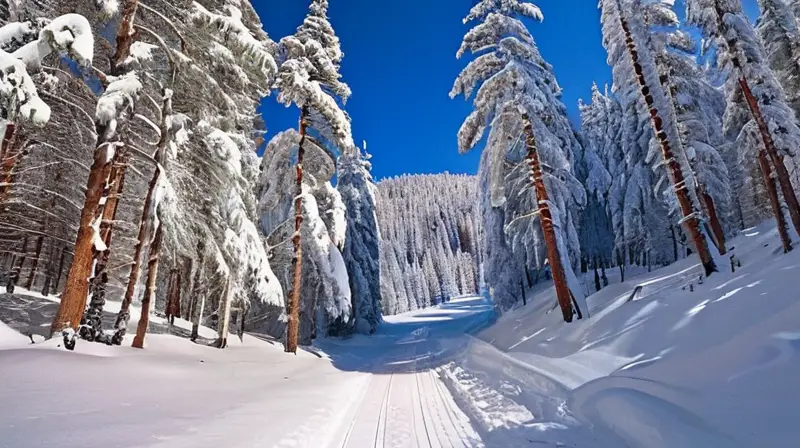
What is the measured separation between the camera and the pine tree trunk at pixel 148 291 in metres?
9.41

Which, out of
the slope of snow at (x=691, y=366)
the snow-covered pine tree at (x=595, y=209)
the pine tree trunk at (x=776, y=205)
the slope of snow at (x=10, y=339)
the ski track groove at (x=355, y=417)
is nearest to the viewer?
the slope of snow at (x=691, y=366)

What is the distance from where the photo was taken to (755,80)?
47.8ft

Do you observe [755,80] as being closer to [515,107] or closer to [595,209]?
[515,107]

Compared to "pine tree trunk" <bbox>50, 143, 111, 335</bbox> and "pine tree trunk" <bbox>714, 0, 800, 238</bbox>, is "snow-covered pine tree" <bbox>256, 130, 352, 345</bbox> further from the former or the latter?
"pine tree trunk" <bbox>714, 0, 800, 238</bbox>

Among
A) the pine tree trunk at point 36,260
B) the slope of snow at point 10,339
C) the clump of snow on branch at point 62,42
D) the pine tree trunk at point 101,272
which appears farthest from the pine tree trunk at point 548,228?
the pine tree trunk at point 36,260

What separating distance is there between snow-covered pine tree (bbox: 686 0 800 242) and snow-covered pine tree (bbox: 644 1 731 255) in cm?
111

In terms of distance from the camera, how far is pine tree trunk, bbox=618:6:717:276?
12.0m

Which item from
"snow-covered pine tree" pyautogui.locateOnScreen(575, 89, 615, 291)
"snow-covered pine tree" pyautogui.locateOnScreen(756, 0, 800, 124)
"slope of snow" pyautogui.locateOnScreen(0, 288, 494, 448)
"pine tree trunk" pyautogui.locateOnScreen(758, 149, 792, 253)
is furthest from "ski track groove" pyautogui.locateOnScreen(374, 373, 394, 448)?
"snow-covered pine tree" pyautogui.locateOnScreen(575, 89, 615, 291)

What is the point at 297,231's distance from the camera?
15250 millimetres

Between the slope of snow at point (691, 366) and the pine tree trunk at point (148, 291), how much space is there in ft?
28.7

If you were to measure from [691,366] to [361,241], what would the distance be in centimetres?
3242

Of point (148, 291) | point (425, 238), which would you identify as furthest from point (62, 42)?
point (425, 238)

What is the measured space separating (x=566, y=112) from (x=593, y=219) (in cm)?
1947

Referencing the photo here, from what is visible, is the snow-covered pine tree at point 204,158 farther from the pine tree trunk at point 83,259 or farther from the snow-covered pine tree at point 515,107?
the snow-covered pine tree at point 515,107
